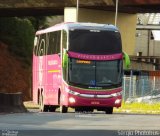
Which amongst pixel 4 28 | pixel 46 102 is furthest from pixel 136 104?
pixel 4 28

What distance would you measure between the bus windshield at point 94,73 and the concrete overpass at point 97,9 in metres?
22.8

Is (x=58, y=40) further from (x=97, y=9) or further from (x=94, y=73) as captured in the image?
(x=97, y=9)

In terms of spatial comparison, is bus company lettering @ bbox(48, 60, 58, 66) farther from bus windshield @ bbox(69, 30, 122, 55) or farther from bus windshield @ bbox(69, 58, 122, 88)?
bus windshield @ bbox(69, 30, 122, 55)

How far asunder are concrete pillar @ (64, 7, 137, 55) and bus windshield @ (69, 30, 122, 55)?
25.3m

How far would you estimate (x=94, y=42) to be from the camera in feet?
103

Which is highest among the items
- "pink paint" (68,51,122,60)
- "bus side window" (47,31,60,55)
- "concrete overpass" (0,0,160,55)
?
"concrete overpass" (0,0,160,55)

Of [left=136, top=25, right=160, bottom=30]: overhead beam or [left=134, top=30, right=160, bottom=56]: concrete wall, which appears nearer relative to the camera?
[left=136, top=25, right=160, bottom=30]: overhead beam

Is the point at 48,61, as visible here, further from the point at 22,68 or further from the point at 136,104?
the point at 22,68

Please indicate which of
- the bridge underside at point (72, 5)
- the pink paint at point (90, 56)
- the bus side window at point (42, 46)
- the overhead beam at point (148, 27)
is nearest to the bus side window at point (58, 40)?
the pink paint at point (90, 56)

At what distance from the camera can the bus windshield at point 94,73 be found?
1232 inches

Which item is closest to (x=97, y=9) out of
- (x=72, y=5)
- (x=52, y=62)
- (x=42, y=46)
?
(x=72, y=5)

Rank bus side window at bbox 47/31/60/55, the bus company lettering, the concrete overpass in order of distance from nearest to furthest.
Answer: bus side window at bbox 47/31/60/55 < the bus company lettering < the concrete overpass

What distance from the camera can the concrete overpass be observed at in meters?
54.8

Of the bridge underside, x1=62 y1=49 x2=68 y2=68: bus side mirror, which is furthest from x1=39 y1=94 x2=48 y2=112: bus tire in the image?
the bridge underside
